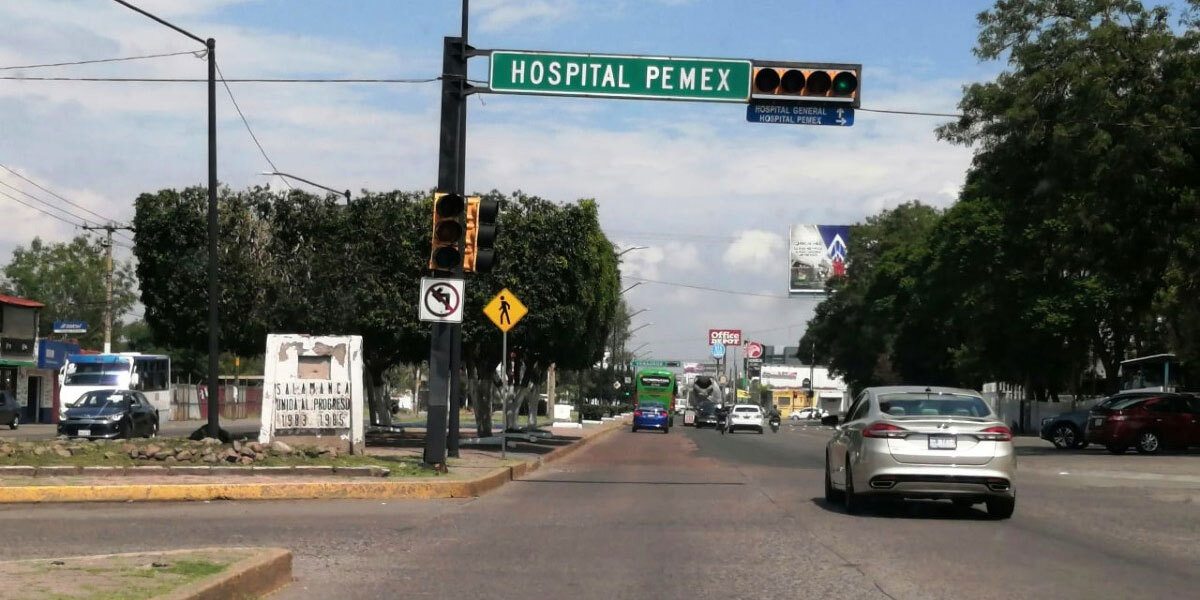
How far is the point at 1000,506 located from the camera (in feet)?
50.7

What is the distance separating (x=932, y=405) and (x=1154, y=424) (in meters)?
21.9

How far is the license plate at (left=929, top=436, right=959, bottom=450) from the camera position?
587 inches

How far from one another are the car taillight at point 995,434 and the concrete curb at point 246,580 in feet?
27.4

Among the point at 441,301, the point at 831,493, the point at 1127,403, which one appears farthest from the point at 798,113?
the point at 1127,403

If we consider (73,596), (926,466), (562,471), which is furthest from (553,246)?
(73,596)

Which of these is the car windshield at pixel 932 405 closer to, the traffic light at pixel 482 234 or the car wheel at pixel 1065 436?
the traffic light at pixel 482 234

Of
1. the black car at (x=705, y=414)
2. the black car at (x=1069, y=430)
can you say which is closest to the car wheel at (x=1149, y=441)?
the black car at (x=1069, y=430)

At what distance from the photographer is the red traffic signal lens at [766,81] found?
19.1 m

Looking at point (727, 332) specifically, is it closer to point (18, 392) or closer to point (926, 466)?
point (18, 392)

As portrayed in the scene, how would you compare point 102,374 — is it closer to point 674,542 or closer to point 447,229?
point 447,229

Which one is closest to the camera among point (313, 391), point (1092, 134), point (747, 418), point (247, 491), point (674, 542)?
point (674, 542)

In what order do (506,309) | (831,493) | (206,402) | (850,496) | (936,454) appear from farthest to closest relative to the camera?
(206,402)
(506,309)
(831,493)
(850,496)
(936,454)

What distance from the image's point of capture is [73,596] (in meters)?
7.37

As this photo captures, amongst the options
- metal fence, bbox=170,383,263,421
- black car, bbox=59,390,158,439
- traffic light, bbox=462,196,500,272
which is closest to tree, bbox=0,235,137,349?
metal fence, bbox=170,383,263,421
